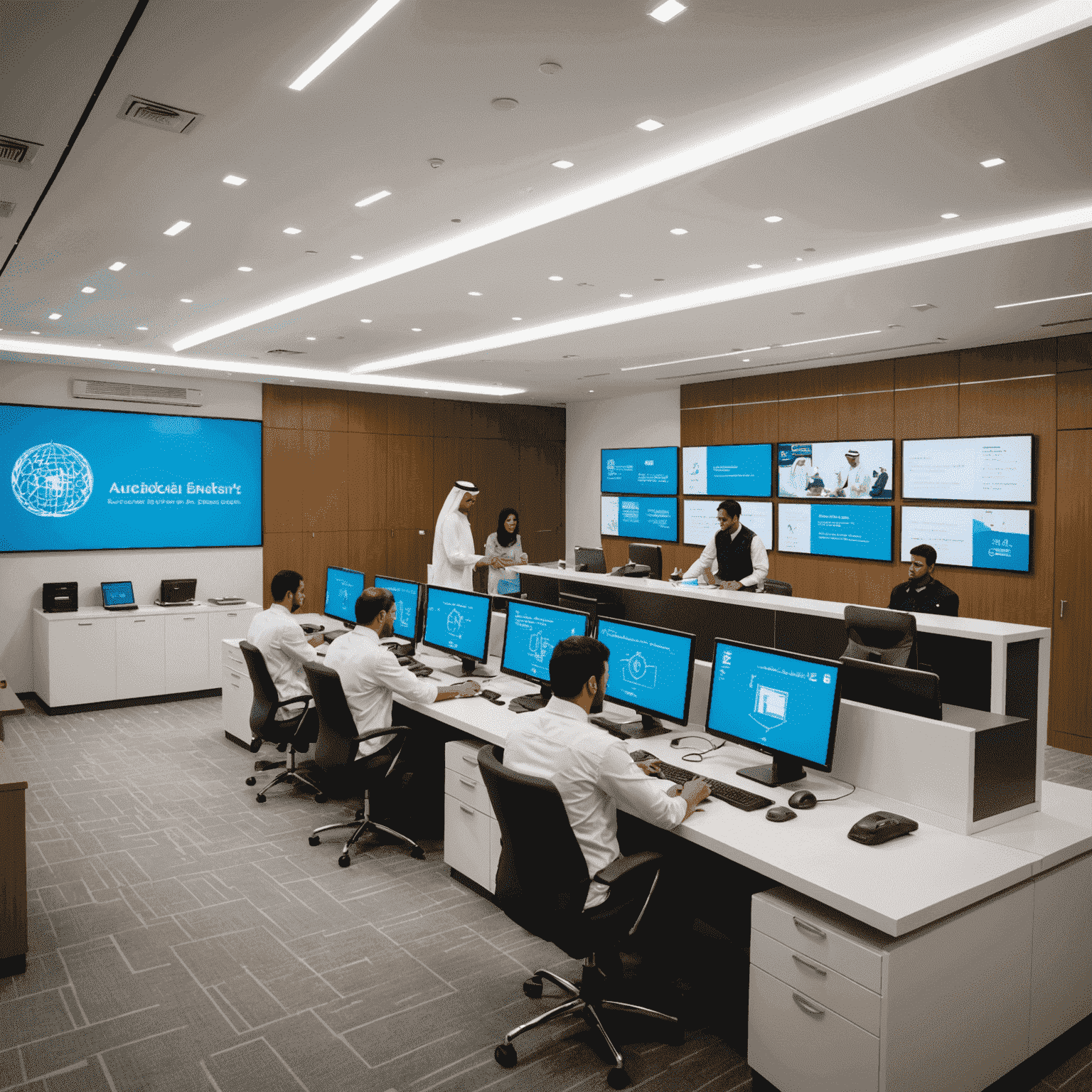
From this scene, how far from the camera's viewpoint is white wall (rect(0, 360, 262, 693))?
7.52m

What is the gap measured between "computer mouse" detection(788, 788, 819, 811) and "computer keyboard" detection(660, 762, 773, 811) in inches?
3.0

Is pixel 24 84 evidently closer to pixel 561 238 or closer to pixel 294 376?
pixel 561 238

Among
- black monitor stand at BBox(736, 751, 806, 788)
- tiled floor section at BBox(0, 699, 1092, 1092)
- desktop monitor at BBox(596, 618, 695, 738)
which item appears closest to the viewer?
tiled floor section at BBox(0, 699, 1092, 1092)

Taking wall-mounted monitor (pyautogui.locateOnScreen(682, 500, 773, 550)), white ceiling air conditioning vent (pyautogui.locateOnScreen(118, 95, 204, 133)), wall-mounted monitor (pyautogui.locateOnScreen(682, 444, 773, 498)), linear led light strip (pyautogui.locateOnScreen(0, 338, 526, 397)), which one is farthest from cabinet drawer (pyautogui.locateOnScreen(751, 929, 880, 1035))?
linear led light strip (pyautogui.locateOnScreen(0, 338, 526, 397))

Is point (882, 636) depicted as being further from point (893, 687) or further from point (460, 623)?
point (460, 623)

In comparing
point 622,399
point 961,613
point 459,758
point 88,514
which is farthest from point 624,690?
point 622,399

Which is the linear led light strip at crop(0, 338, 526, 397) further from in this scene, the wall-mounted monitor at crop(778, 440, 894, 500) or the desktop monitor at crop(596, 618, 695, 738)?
the desktop monitor at crop(596, 618, 695, 738)

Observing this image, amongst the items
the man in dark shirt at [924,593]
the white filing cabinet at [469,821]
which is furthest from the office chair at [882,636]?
the man in dark shirt at [924,593]

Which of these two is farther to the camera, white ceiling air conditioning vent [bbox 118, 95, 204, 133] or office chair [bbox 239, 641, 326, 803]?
office chair [bbox 239, 641, 326, 803]

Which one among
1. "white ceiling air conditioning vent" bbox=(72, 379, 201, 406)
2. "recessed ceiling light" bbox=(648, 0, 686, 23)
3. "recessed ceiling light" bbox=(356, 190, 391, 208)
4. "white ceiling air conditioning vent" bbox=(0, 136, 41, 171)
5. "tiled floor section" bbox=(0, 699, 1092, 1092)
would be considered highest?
"recessed ceiling light" bbox=(356, 190, 391, 208)

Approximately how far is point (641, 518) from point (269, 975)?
7.56m

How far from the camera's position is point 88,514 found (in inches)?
311

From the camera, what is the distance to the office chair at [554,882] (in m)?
2.38

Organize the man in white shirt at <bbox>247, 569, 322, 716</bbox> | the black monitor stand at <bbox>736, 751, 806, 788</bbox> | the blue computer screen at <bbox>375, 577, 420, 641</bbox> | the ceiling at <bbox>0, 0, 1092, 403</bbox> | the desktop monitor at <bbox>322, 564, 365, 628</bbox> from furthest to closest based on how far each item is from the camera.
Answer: the desktop monitor at <bbox>322, 564, 365, 628</bbox>, the blue computer screen at <bbox>375, 577, 420, 641</bbox>, the man in white shirt at <bbox>247, 569, 322, 716</bbox>, the black monitor stand at <bbox>736, 751, 806, 788</bbox>, the ceiling at <bbox>0, 0, 1092, 403</bbox>
